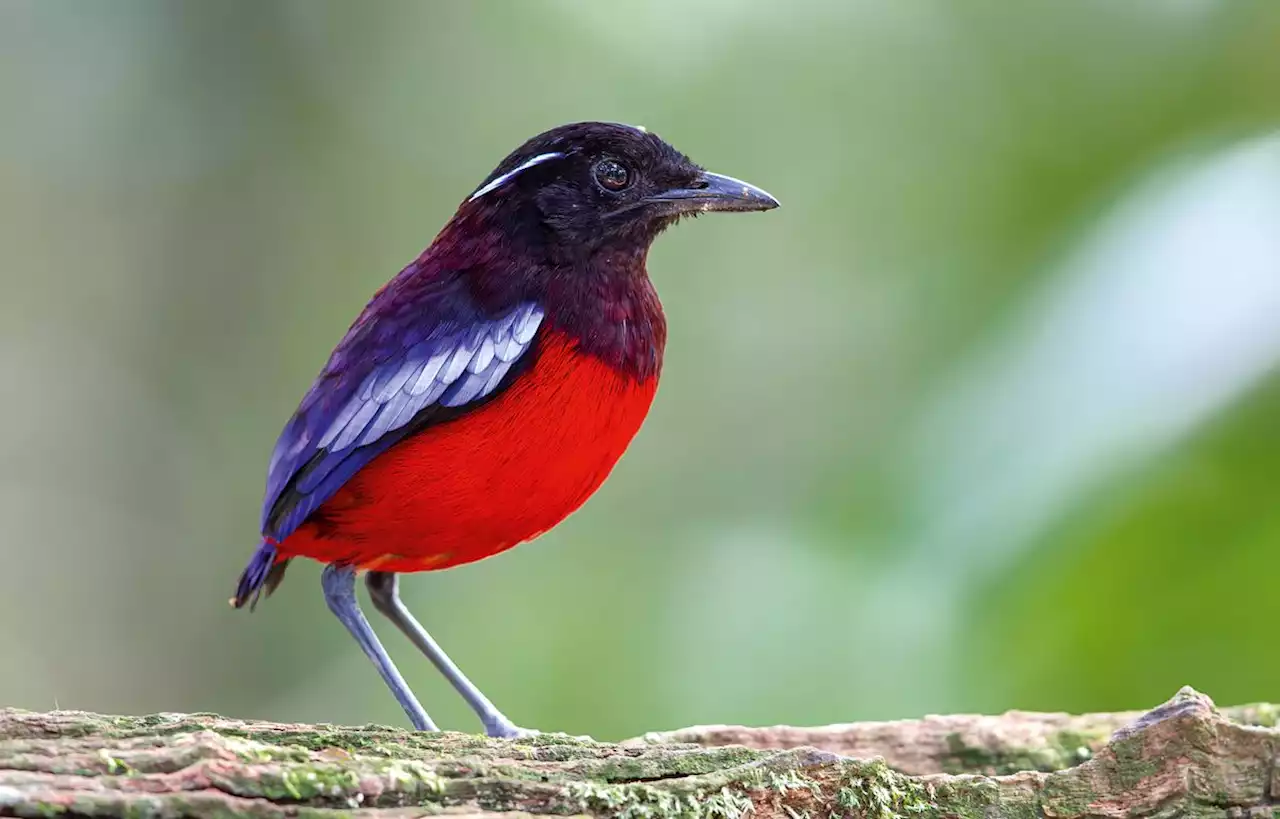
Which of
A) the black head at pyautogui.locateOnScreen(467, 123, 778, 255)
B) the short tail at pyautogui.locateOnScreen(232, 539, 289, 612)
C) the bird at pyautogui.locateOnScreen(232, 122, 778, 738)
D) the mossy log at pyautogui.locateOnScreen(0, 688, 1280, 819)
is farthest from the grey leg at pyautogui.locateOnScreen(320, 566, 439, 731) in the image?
the black head at pyautogui.locateOnScreen(467, 123, 778, 255)

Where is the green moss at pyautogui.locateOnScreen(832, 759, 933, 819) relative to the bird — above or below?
below

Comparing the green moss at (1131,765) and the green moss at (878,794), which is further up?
the green moss at (1131,765)

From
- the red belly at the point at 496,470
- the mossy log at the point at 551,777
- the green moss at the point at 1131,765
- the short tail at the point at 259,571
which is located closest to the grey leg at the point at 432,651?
the short tail at the point at 259,571

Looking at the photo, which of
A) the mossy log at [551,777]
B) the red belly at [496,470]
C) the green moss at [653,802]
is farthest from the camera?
the red belly at [496,470]

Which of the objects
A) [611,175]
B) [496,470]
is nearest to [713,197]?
[611,175]

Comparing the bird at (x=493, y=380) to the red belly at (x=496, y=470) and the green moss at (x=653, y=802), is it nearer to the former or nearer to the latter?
the red belly at (x=496, y=470)

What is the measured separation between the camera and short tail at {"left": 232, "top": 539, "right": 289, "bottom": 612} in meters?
4.46

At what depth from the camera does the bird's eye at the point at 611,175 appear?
4.46 meters

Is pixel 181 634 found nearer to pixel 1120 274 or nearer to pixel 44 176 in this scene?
pixel 44 176

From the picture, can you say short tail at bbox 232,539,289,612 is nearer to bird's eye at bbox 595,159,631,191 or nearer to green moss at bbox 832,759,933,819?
bird's eye at bbox 595,159,631,191

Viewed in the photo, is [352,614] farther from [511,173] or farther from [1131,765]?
[1131,765]

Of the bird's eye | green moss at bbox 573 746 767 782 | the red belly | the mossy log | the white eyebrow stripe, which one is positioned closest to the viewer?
the mossy log

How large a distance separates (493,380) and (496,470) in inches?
10.6

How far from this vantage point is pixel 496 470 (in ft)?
13.0
